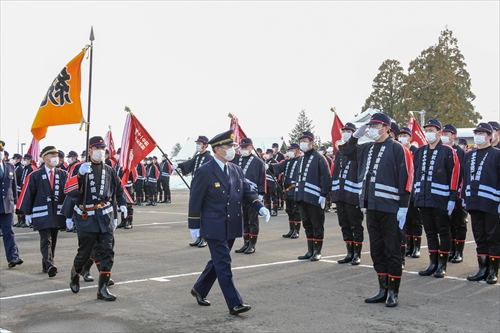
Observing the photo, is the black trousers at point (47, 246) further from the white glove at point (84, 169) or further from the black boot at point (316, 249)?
the black boot at point (316, 249)

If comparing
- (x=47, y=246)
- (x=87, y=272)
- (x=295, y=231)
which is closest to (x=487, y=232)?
(x=87, y=272)

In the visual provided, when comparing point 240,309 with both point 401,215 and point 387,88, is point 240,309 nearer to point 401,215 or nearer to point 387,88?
point 401,215

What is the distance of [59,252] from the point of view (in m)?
13.0

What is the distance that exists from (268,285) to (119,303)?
2260 millimetres

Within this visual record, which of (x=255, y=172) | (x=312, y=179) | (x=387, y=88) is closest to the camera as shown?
(x=312, y=179)

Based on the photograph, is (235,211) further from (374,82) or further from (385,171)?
(374,82)

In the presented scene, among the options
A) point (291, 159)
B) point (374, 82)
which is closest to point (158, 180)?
point (291, 159)

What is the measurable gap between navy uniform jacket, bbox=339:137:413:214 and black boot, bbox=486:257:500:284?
2.43 m

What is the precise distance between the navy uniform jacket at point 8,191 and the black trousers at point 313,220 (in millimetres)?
5381

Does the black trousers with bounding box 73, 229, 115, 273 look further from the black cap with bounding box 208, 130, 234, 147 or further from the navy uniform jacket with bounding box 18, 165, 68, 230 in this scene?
the black cap with bounding box 208, 130, 234, 147

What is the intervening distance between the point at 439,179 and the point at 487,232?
1111 mm

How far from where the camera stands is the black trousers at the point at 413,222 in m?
11.4

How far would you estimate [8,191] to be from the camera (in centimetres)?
1128

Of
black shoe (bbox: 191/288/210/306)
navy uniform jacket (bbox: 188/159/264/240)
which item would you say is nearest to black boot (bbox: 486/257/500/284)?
navy uniform jacket (bbox: 188/159/264/240)
